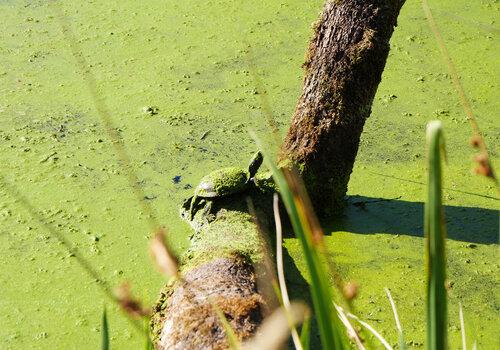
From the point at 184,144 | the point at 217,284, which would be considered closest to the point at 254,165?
the point at 184,144

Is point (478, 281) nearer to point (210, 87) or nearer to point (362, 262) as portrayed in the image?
point (362, 262)

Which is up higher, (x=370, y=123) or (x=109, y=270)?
(x=109, y=270)

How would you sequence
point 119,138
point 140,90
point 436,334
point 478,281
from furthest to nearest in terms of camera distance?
point 140,90, point 119,138, point 478,281, point 436,334

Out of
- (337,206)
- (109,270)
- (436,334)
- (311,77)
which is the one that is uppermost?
(436,334)

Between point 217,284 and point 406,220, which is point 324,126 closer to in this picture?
point 406,220

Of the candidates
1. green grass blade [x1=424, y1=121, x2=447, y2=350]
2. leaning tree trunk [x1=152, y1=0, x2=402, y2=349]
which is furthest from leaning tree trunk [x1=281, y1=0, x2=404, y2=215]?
green grass blade [x1=424, y1=121, x2=447, y2=350]

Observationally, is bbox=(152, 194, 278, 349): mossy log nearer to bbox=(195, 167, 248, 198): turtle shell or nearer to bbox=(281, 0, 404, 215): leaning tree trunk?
bbox=(195, 167, 248, 198): turtle shell

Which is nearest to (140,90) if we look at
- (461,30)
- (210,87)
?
(210,87)

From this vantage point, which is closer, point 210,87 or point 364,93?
point 364,93
